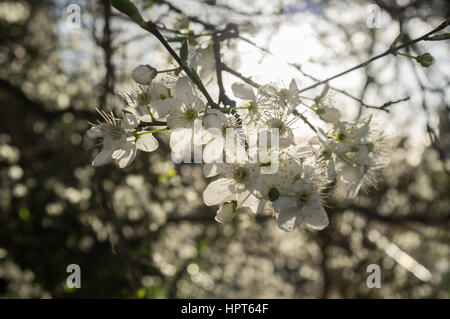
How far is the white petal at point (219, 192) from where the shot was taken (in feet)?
2.88

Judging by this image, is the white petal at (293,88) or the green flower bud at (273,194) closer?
the green flower bud at (273,194)

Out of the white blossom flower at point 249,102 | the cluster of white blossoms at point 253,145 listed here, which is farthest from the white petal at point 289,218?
the white blossom flower at point 249,102

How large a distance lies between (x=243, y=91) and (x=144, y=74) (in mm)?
262

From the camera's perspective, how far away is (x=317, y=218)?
0.91 m

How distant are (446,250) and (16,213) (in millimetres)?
6298

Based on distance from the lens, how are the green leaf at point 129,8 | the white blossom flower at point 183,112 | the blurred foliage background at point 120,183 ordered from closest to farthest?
1. the green leaf at point 129,8
2. the white blossom flower at point 183,112
3. the blurred foliage background at point 120,183

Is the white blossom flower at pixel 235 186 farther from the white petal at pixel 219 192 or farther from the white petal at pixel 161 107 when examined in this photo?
the white petal at pixel 161 107

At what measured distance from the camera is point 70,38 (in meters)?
4.46

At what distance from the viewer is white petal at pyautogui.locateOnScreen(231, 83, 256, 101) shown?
0.92 m

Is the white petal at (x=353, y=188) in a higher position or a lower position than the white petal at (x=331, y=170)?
lower

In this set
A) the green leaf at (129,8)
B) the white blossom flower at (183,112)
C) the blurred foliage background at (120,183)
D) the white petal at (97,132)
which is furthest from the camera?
the blurred foliage background at (120,183)

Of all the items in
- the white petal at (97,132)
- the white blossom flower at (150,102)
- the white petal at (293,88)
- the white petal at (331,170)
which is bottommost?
the white petal at (331,170)

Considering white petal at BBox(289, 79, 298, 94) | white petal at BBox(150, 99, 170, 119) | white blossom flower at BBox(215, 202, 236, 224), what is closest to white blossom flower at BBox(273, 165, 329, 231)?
white blossom flower at BBox(215, 202, 236, 224)

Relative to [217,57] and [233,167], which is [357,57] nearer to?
[217,57]
